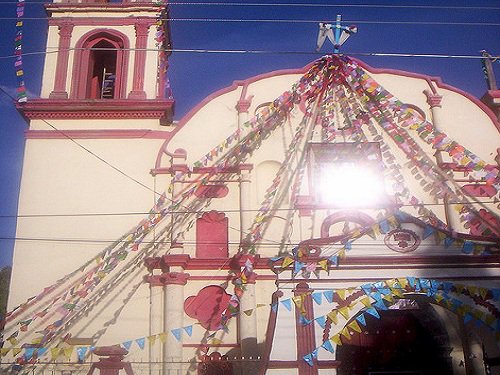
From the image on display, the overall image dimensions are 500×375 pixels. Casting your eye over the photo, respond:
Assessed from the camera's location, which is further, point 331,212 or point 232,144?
point 232,144

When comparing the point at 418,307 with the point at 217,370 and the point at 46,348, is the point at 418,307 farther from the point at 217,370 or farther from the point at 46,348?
the point at 46,348

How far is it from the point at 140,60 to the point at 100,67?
1.82 metres

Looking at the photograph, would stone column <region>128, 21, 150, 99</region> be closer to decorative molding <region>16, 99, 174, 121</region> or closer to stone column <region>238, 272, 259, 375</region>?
decorative molding <region>16, 99, 174, 121</region>

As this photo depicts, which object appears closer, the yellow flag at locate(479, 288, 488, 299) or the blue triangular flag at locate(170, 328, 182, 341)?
the yellow flag at locate(479, 288, 488, 299)

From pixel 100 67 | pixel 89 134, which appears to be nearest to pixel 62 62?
pixel 100 67

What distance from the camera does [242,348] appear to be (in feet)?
39.2

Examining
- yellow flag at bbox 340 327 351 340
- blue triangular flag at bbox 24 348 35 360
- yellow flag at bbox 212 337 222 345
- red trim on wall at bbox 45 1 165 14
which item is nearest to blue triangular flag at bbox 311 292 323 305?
yellow flag at bbox 340 327 351 340

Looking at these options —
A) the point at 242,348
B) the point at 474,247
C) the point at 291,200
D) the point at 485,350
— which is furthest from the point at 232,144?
the point at 485,350

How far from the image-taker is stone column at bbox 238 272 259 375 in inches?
467

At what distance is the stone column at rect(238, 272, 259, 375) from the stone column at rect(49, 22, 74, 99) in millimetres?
7641

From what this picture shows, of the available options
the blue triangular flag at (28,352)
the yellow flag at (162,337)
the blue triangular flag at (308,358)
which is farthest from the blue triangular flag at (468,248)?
the blue triangular flag at (28,352)

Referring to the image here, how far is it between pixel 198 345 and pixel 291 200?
14.1 feet

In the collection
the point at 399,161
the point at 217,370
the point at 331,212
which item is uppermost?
the point at 399,161

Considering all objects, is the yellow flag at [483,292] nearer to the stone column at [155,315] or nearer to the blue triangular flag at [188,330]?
the blue triangular flag at [188,330]
